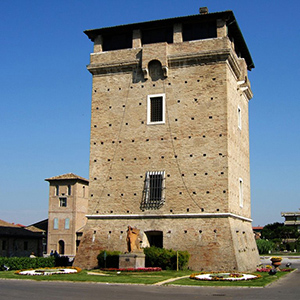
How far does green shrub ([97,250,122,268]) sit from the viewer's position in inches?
1086

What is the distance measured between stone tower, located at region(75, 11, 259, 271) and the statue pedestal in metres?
2.62

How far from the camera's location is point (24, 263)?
2934cm

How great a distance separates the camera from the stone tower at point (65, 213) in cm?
6081

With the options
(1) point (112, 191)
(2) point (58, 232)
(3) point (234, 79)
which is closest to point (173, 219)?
(1) point (112, 191)

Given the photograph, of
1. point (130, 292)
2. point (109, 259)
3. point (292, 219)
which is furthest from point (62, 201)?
point (292, 219)

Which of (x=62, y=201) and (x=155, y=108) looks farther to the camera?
(x=62, y=201)

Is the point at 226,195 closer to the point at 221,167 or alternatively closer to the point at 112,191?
the point at 221,167

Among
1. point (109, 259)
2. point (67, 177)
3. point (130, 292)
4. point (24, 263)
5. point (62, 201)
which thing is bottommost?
point (130, 292)

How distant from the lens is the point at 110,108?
31.7 metres

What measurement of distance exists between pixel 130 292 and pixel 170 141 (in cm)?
1406

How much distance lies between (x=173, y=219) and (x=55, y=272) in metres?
8.04

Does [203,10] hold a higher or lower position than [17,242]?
higher

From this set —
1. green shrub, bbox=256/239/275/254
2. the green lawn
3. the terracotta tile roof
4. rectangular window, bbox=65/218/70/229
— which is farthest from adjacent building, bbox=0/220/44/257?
green shrub, bbox=256/239/275/254

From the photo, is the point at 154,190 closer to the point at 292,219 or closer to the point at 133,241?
the point at 133,241
